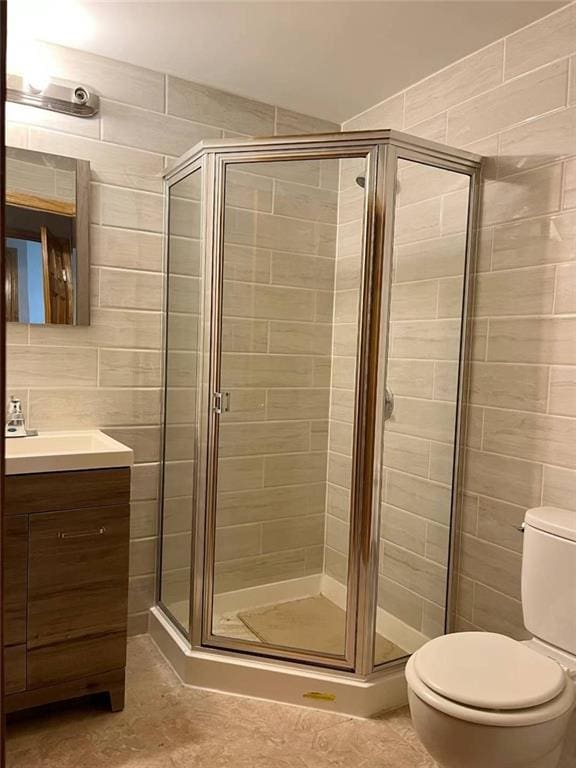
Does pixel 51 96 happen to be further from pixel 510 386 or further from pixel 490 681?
pixel 490 681

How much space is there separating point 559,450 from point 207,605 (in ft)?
4.61

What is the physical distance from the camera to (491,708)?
55.0 inches

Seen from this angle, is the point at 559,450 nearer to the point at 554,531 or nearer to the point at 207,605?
the point at 554,531

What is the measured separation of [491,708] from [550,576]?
493 millimetres

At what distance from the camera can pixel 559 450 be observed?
1.91 m

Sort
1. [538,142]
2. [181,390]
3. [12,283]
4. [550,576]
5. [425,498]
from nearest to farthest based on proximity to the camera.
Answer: [550,576]
[538,142]
[12,283]
[425,498]
[181,390]

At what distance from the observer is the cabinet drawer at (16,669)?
6.03 ft

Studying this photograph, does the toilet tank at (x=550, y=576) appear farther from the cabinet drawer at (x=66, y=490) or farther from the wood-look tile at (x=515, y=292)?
the cabinet drawer at (x=66, y=490)

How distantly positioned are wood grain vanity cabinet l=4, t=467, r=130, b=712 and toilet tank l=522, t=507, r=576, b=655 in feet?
4.35

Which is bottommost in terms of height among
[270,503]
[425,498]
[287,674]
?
[287,674]

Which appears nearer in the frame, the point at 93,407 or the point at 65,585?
the point at 65,585

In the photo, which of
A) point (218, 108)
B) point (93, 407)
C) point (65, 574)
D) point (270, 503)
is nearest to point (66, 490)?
point (65, 574)

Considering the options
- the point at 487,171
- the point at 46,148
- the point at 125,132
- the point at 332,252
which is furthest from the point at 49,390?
the point at 487,171

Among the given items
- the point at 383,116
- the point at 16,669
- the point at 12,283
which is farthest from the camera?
the point at 383,116
